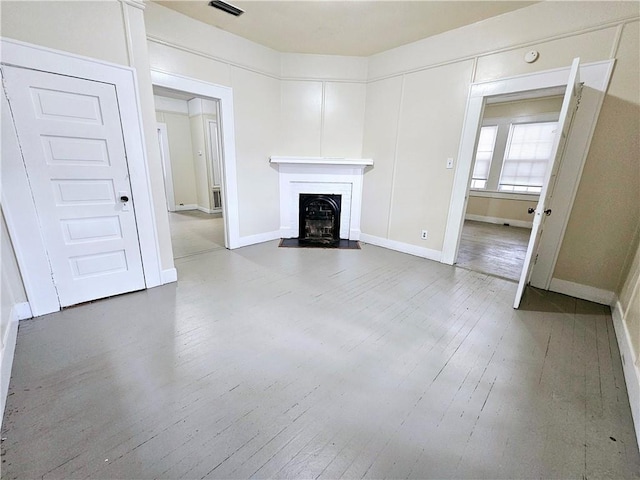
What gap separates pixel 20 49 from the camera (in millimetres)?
1902

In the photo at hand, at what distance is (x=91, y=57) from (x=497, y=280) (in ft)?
14.8

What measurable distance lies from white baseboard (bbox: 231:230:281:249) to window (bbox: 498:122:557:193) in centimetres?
568

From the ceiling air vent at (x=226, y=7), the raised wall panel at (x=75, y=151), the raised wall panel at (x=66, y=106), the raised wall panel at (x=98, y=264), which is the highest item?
the ceiling air vent at (x=226, y=7)

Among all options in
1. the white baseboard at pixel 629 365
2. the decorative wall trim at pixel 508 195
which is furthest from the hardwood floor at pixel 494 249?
the white baseboard at pixel 629 365

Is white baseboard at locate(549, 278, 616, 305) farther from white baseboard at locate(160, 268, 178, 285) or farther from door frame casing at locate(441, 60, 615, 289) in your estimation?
white baseboard at locate(160, 268, 178, 285)

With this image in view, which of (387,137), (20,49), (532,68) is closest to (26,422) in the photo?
(20,49)

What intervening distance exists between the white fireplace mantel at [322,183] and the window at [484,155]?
3.91 metres

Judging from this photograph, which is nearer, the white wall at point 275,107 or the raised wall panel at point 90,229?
the raised wall panel at point 90,229

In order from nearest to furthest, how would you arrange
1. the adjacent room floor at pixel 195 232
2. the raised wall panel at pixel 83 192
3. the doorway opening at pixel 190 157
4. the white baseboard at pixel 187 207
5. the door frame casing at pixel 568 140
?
1. the raised wall panel at pixel 83 192
2. the door frame casing at pixel 568 140
3. the adjacent room floor at pixel 195 232
4. the doorway opening at pixel 190 157
5. the white baseboard at pixel 187 207

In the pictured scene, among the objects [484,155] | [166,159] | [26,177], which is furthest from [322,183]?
[484,155]

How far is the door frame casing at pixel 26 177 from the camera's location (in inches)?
77.7

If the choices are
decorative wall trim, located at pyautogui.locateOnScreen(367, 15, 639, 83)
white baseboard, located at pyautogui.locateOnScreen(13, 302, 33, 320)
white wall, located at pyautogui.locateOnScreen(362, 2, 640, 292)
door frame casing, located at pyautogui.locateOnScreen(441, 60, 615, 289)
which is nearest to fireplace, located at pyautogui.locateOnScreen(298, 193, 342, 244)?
white wall, located at pyautogui.locateOnScreen(362, 2, 640, 292)

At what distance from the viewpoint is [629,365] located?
5.69 feet

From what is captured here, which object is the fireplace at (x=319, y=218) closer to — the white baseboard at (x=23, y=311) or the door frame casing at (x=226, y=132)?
the door frame casing at (x=226, y=132)
